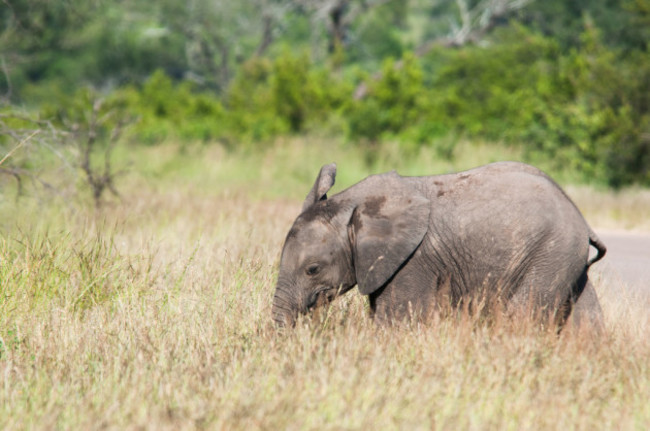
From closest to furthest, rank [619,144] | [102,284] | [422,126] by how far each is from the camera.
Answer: [102,284] → [619,144] → [422,126]

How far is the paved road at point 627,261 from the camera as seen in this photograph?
782cm

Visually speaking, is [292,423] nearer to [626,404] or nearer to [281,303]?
[281,303]

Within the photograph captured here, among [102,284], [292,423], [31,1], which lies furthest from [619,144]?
[292,423]

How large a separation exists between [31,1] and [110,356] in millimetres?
8634

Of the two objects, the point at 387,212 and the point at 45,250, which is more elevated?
the point at 387,212

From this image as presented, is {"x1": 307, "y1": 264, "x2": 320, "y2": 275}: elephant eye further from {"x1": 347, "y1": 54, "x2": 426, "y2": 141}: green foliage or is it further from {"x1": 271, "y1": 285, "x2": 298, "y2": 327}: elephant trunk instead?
{"x1": 347, "y1": 54, "x2": 426, "y2": 141}: green foliage

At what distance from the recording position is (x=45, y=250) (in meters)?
6.81

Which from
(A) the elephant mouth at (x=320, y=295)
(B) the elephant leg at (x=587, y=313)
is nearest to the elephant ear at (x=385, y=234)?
(A) the elephant mouth at (x=320, y=295)

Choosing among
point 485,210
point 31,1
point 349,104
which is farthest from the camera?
point 349,104

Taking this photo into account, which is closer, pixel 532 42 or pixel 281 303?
pixel 281 303

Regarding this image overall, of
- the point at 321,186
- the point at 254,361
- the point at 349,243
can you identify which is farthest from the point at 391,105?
the point at 254,361

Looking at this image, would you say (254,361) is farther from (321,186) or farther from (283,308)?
(321,186)

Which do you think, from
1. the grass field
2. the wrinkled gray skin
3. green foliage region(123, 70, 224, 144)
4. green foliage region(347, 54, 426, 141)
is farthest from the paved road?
green foliage region(123, 70, 224, 144)

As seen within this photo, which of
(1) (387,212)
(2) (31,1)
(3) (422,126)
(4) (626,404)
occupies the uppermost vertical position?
(2) (31,1)
